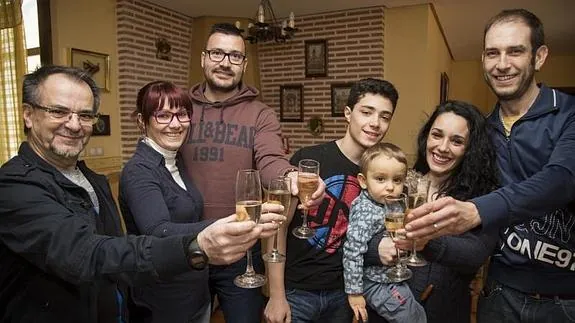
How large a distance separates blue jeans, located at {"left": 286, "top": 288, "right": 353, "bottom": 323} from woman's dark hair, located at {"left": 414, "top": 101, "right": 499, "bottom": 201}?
61cm

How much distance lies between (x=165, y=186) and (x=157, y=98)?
1.18ft

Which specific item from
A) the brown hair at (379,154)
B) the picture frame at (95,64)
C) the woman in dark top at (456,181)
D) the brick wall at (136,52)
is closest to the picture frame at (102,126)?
the brick wall at (136,52)

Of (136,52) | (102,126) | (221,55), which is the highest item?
(136,52)

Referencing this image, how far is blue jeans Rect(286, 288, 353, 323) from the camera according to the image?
1693 millimetres

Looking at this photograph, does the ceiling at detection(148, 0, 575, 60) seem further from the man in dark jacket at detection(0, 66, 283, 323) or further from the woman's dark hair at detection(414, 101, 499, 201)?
the man in dark jacket at detection(0, 66, 283, 323)

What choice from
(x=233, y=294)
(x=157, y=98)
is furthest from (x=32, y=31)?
(x=233, y=294)

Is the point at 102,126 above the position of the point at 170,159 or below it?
above

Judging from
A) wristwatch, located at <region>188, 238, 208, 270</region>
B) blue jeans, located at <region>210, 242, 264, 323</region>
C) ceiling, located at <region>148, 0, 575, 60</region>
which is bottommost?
blue jeans, located at <region>210, 242, 264, 323</region>

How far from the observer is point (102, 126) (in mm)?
4469

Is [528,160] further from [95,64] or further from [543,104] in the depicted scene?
[95,64]

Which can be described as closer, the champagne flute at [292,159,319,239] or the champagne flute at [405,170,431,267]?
the champagne flute at [405,170,431,267]

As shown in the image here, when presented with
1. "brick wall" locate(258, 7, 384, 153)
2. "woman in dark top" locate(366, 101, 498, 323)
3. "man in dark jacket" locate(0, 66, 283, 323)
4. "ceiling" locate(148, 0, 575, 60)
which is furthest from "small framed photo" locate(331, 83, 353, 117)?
"man in dark jacket" locate(0, 66, 283, 323)

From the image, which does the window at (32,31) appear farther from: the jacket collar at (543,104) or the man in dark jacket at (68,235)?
the jacket collar at (543,104)

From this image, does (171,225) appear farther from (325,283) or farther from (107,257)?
(325,283)
